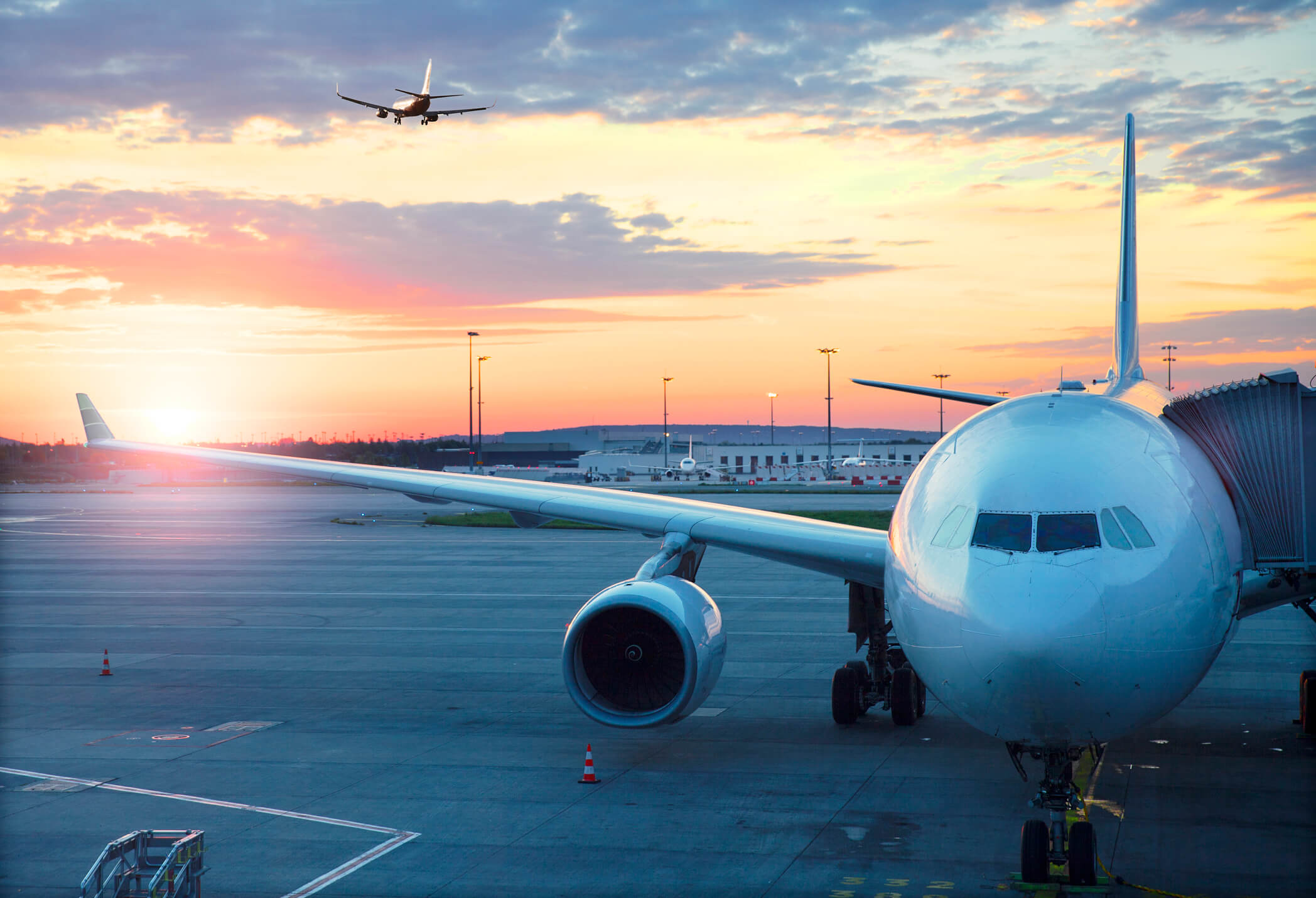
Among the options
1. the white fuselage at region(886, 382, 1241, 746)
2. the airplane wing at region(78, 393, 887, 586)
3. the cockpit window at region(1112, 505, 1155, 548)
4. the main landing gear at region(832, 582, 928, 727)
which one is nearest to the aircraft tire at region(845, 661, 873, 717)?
the main landing gear at region(832, 582, 928, 727)

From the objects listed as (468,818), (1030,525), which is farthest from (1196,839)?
(468,818)

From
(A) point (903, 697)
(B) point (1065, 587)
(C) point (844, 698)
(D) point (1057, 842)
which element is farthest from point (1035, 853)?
(C) point (844, 698)

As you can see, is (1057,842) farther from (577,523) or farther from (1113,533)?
(577,523)

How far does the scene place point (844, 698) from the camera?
52.3 feet

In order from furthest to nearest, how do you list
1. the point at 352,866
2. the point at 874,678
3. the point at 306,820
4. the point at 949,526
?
the point at 874,678 < the point at 306,820 < the point at 352,866 < the point at 949,526

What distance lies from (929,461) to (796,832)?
3904 millimetres

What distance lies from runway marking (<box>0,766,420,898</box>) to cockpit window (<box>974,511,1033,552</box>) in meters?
6.28

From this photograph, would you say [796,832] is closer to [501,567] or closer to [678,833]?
[678,833]

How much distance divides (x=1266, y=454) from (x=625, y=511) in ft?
26.1

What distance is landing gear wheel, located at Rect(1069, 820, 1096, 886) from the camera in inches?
375

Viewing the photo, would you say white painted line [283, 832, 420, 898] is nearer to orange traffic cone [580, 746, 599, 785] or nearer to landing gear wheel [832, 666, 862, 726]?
orange traffic cone [580, 746, 599, 785]

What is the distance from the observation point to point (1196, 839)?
1095 centimetres

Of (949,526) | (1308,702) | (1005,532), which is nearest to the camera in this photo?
(1005,532)

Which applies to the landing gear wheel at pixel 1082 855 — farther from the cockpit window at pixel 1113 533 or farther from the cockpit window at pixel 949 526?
the cockpit window at pixel 949 526
